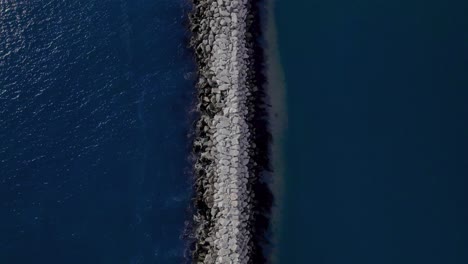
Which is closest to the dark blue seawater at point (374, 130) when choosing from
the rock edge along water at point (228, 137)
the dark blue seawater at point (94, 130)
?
the rock edge along water at point (228, 137)

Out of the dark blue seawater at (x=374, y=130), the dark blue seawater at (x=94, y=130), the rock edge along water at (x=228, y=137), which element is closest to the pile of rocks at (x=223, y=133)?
the rock edge along water at (x=228, y=137)

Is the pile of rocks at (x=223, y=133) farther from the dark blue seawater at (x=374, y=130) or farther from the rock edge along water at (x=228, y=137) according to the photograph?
the dark blue seawater at (x=374, y=130)

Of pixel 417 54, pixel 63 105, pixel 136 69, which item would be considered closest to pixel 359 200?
pixel 417 54

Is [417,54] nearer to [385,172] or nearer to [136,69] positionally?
[385,172]

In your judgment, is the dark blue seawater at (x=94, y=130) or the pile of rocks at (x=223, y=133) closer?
the pile of rocks at (x=223, y=133)

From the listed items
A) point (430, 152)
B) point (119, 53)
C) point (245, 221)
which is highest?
point (119, 53)
